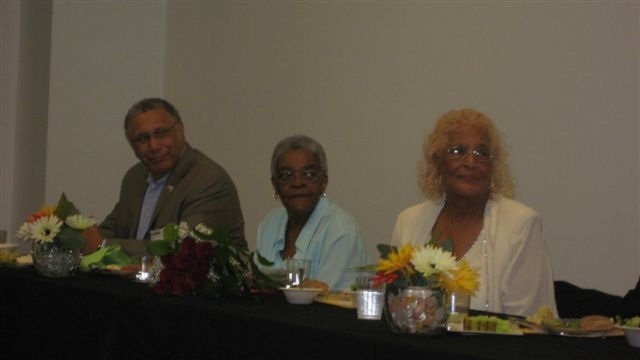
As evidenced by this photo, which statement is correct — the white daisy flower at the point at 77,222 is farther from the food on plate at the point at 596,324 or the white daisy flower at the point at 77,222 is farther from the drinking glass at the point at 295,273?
the food on plate at the point at 596,324

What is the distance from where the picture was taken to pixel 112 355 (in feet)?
8.60

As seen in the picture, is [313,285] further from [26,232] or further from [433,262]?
[26,232]

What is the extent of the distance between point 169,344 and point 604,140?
88.0 inches

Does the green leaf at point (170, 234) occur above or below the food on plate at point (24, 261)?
above

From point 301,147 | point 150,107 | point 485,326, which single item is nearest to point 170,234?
point 301,147

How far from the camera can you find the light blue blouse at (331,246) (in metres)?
3.52

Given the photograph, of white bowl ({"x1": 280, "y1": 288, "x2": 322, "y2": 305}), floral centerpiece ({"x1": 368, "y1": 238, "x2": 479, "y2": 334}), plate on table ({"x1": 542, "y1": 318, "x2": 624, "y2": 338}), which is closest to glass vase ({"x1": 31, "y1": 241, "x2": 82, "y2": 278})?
white bowl ({"x1": 280, "y1": 288, "x2": 322, "y2": 305})

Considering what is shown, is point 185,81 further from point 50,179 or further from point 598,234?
point 598,234

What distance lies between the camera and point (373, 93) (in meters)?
5.21

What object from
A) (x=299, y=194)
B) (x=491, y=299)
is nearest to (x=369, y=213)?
(x=299, y=194)

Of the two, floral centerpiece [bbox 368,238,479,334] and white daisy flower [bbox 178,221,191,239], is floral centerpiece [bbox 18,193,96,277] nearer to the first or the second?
white daisy flower [bbox 178,221,191,239]

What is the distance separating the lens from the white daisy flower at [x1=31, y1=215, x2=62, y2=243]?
338 cm

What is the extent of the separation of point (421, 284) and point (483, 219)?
4.45 feet

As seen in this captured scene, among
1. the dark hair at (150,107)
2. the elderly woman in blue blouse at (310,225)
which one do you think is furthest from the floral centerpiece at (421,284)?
the dark hair at (150,107)
